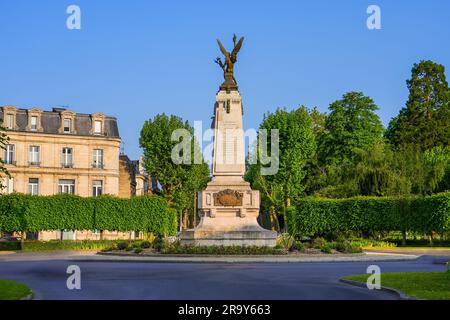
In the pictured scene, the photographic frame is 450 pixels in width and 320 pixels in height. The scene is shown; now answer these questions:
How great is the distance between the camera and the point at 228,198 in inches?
1722

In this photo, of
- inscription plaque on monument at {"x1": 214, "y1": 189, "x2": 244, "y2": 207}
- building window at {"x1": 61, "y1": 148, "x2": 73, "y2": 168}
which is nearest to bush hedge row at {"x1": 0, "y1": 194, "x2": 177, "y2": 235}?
building window at {"x1": 61, "y1": 148, "x2": 73, "y2": 168}

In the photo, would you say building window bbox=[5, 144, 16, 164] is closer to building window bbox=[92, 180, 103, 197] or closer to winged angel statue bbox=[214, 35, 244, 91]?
building window bbox=[92, 180, 103, 197]

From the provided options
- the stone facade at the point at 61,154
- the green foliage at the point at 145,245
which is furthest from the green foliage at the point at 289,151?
the green foliage at the point at 145,245

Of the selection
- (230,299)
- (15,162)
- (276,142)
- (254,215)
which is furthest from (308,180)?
(230,299)

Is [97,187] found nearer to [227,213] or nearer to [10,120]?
[10,120]

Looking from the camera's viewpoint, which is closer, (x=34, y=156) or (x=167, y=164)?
(x=34, y=156)

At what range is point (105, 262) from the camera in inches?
1448

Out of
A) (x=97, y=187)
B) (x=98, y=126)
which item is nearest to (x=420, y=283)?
(x=97, y=187)

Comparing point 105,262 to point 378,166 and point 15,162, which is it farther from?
point 15,162

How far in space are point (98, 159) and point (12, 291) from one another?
63.4 meters

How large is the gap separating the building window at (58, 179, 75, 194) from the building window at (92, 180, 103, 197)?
7.68 feet

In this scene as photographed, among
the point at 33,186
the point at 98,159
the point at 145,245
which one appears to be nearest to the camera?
the point at 145,245

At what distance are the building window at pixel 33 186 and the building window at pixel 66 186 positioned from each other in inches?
95.4

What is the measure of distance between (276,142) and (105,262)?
41709mm
